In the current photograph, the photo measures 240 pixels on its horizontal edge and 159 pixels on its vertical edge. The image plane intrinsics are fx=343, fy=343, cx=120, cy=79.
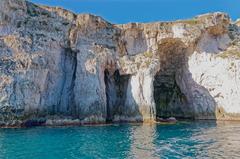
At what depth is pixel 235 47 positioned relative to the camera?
5516cm

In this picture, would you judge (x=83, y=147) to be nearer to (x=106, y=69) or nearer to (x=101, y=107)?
(x=101, y=107)

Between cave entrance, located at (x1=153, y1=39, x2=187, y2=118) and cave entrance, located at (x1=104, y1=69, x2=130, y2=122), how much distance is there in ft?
26.3

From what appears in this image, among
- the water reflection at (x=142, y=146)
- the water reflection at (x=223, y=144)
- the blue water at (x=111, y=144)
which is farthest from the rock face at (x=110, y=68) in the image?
the water reflection at (x=223, y=144)

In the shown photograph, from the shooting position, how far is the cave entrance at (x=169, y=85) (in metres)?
55.8

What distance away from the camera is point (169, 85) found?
2317 inches

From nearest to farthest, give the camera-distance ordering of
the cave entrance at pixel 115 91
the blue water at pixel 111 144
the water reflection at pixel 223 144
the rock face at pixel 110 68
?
the water reflection at pixel 223 144 < the blue water at pixel 111 144 < the rock face at pixel 110 68 < the cave entrance at pixel 115 91

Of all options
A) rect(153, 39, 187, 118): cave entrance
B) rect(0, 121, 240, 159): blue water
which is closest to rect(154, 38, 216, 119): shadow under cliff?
rect(153, 39, 187, 118): cave entrance

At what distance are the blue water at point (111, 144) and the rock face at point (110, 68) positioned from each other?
26.1 ft

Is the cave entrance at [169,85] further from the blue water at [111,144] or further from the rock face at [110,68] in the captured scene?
the blue water at [111,144]

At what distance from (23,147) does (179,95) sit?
36572 millimetres

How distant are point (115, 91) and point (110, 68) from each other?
155 inches

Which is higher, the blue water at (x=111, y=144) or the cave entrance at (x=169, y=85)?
the cave entrance at (x=169, y=85)

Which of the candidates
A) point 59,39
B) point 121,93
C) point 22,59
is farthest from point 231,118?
point 22,59

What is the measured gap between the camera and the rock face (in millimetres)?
40969
